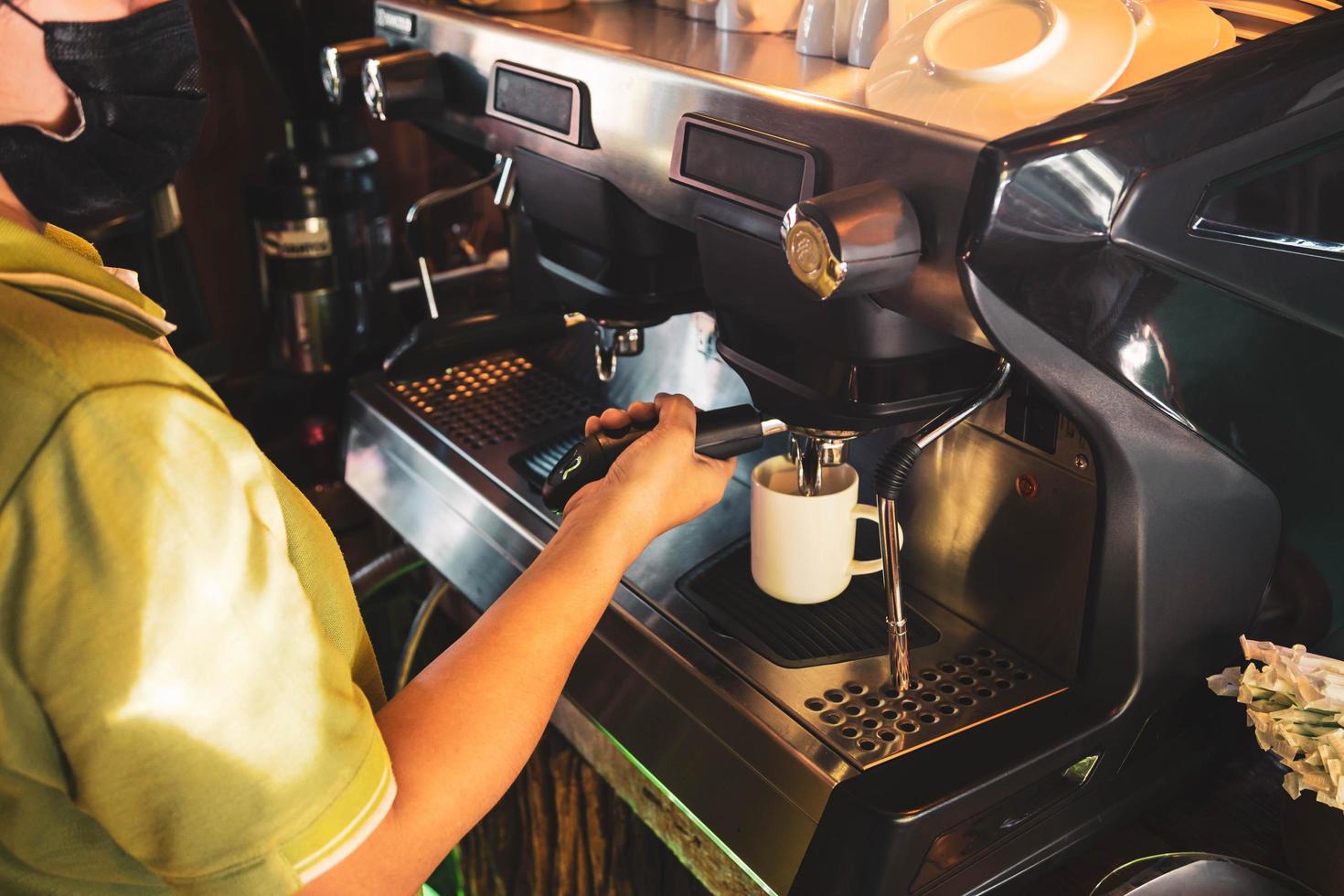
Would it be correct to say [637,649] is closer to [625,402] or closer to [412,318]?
[625,402]

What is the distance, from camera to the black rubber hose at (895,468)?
0.77m

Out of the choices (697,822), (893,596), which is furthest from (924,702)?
(697,822)

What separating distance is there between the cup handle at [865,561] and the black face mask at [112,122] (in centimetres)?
→ 56

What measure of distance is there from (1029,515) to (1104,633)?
106mm

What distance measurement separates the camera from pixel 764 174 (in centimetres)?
77

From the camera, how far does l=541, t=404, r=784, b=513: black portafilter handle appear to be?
85 cm

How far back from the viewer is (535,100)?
1013 mm

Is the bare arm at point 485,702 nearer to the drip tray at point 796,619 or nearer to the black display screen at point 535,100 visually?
the drip tray at point 796,619

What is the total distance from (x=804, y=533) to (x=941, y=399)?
0.61 feet

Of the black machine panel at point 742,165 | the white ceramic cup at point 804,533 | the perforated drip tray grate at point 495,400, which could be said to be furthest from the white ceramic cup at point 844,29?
the perforated drip tray grate at point 495,400

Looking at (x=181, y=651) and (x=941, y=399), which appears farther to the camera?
(x=941, y=399)

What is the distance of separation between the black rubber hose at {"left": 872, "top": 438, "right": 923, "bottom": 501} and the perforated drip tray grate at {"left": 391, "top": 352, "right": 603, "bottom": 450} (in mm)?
590

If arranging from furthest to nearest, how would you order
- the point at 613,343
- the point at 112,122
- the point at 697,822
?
the point at 613,343, the point at 697,822, the point at 112,122

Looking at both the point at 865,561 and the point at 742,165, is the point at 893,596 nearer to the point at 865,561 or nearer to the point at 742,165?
the point at 865,561
